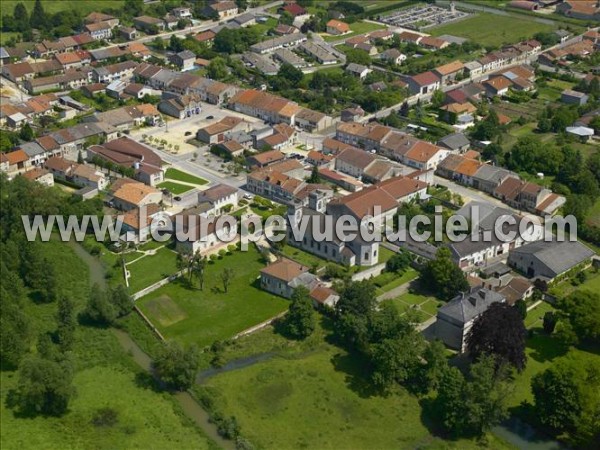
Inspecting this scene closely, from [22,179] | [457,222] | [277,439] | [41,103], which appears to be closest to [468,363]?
[277,439]

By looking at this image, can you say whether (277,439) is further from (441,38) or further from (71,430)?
(441,38)

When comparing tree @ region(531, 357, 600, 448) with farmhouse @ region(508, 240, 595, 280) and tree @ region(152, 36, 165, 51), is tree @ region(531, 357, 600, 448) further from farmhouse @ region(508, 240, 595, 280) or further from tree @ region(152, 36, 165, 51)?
tree @ region(152, 36, 165, 51)

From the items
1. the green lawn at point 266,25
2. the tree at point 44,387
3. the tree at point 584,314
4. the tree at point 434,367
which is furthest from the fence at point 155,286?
the green lawn at point 266,25

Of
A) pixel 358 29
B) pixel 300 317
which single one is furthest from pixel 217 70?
pixel 300 317

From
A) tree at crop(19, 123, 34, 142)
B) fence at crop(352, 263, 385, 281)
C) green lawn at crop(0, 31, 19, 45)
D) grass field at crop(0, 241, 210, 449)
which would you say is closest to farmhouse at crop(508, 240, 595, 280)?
fence at crop(352, 263, 385, 281)

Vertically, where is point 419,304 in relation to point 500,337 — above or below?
below

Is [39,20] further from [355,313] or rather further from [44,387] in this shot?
[44,387]

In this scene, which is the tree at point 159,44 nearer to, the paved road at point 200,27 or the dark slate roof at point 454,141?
the paved road at point 200,27
